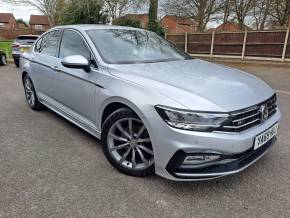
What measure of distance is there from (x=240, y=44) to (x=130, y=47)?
12665mm

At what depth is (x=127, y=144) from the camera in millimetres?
2758

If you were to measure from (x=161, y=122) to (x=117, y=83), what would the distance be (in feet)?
2.34

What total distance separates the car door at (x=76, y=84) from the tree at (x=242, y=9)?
20.0 m

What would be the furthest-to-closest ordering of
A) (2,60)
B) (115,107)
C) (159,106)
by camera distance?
(2,60)
(115,107)
(159,106)

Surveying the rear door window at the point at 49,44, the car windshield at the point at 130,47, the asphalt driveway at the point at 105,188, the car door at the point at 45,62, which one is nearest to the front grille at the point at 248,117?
the asphalt driveway at the point at 105,188

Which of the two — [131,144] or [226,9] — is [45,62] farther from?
[226,9]

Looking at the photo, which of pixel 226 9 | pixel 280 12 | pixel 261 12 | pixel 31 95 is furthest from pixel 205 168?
pixel 226 9

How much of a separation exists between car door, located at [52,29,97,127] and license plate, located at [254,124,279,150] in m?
1.75

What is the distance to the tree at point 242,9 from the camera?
20.7 metres

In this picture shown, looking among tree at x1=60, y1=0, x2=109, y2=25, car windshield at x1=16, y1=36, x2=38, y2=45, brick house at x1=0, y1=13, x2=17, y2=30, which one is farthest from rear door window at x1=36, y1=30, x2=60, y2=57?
brick house at x1=0, y1=13, x2=17, y2=30

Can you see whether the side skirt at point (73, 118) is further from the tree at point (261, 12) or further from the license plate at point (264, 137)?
the tree at point (261, 12)

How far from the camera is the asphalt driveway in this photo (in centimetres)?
223

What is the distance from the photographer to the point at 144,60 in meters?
3.22

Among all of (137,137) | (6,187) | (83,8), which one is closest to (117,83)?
(137,137)
